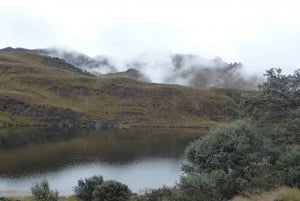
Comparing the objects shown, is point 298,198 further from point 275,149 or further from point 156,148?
point 156,148

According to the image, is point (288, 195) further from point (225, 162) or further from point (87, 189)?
point (87, 189)

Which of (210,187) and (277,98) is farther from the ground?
(277,98)

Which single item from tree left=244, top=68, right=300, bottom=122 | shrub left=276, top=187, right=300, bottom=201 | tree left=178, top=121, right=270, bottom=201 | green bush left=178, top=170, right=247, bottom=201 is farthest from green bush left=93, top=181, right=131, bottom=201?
shrub left=276, top=187, right=300, bottom=201

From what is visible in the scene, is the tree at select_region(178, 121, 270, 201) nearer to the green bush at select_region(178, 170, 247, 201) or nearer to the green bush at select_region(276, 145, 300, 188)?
the green bush at select_region(178, 170, 247, 201)

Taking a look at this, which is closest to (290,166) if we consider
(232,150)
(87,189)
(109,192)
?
(232,150)

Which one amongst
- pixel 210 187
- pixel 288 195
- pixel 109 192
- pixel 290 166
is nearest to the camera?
pixel 288 195

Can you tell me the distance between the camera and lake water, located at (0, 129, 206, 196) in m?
73.6

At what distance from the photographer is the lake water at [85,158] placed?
73562mm

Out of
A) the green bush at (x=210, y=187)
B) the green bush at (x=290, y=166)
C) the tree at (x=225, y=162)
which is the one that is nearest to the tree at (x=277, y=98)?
the tree at (x=225, y=162)

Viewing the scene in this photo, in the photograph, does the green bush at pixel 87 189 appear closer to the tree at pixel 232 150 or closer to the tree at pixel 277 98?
the tree at pixel 232 150

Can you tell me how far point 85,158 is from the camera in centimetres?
9662

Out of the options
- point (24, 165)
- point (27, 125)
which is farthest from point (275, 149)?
point (27, 125)

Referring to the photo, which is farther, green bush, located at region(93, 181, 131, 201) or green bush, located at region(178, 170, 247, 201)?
green bush, located at region(93, 181, 131, 201)

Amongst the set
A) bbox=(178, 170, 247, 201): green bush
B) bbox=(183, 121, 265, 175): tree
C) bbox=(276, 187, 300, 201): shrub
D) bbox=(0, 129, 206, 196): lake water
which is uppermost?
bbox=(183, 121, 265, 175): tree
